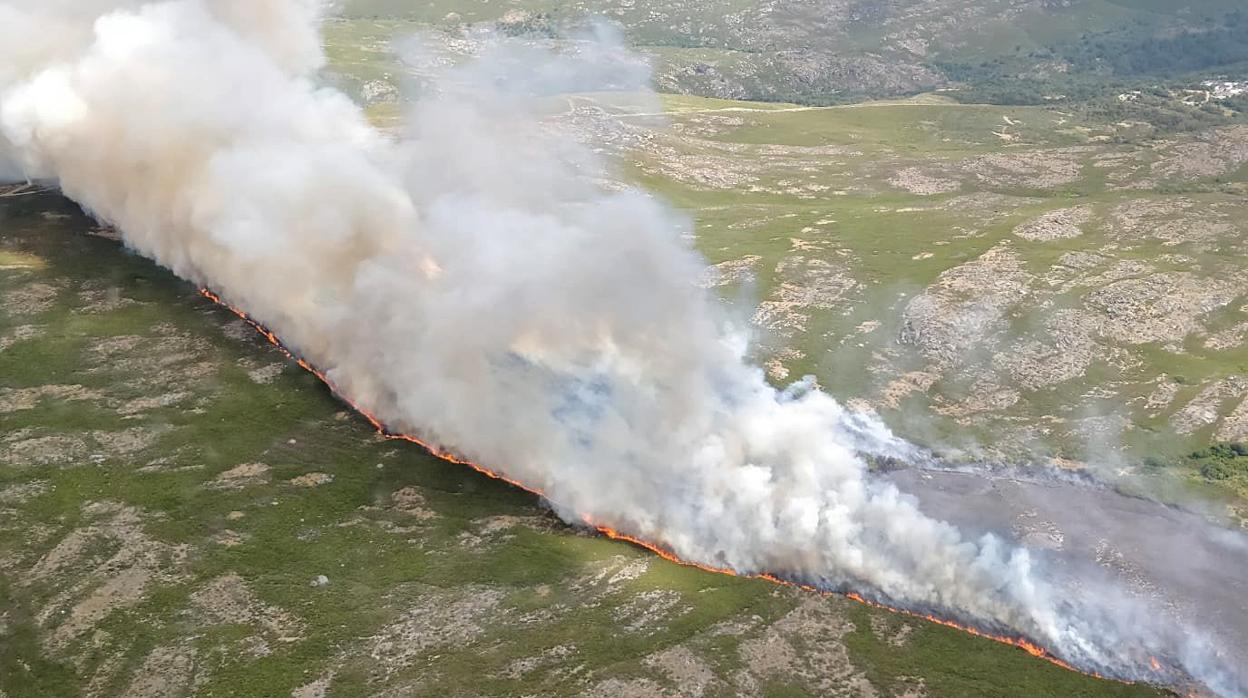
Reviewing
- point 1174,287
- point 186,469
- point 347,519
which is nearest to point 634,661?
point 347,519

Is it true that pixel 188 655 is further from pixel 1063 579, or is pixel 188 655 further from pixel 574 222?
pixel 1063 579

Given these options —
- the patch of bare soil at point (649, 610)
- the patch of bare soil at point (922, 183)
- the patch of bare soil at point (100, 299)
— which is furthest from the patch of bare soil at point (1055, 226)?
the patch of bare soil at point (100, 299)

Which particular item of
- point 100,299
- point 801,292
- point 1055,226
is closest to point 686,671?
point 100,299

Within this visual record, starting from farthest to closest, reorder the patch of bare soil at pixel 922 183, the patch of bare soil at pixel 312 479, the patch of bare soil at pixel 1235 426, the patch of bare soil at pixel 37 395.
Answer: the patch of bare soil at pixel 922 183
the patch of bare soil at pixel 1235 426
the patch of bare soil at pixel 37 395
the patch of bare soil at pixel 312 479

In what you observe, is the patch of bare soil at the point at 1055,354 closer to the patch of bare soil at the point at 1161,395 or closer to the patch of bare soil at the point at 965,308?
the patch of bare soil at the point at 965,308

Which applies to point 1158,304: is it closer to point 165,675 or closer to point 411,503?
point 411,503

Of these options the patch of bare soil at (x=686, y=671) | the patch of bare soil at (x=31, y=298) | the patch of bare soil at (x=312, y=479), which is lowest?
the patch of bare soil at (x=312, y=479)
